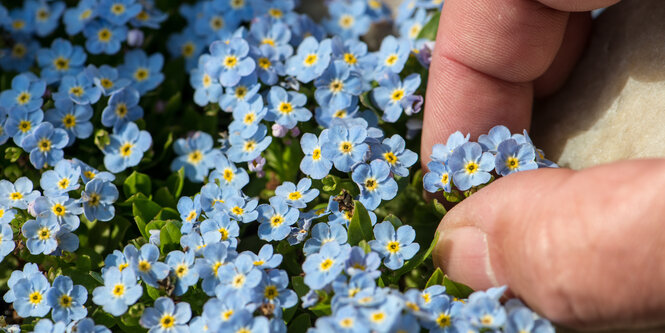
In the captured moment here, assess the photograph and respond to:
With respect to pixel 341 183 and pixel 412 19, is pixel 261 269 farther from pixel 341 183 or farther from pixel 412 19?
pixel 412 19

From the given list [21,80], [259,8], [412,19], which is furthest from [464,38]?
[21,80]

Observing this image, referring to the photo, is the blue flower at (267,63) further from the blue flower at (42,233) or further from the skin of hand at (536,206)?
the blue flower at (42,233)

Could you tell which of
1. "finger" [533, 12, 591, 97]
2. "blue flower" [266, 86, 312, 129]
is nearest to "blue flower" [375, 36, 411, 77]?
"blue flower" [266, 86, 312, 129]

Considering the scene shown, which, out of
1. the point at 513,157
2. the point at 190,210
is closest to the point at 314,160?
the point at 190,210

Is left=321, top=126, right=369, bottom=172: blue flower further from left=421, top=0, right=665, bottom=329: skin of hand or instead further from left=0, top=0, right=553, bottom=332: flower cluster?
left=421, top=0, right=665, bottom=329: skin of hand

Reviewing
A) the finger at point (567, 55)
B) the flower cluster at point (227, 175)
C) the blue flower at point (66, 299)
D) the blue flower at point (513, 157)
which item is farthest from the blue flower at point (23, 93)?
the finger at point (567, 55)

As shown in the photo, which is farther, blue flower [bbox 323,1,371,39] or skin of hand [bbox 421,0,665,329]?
blue flower [bbox 323,1,371,39]

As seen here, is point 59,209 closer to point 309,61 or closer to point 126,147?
point 126,147
